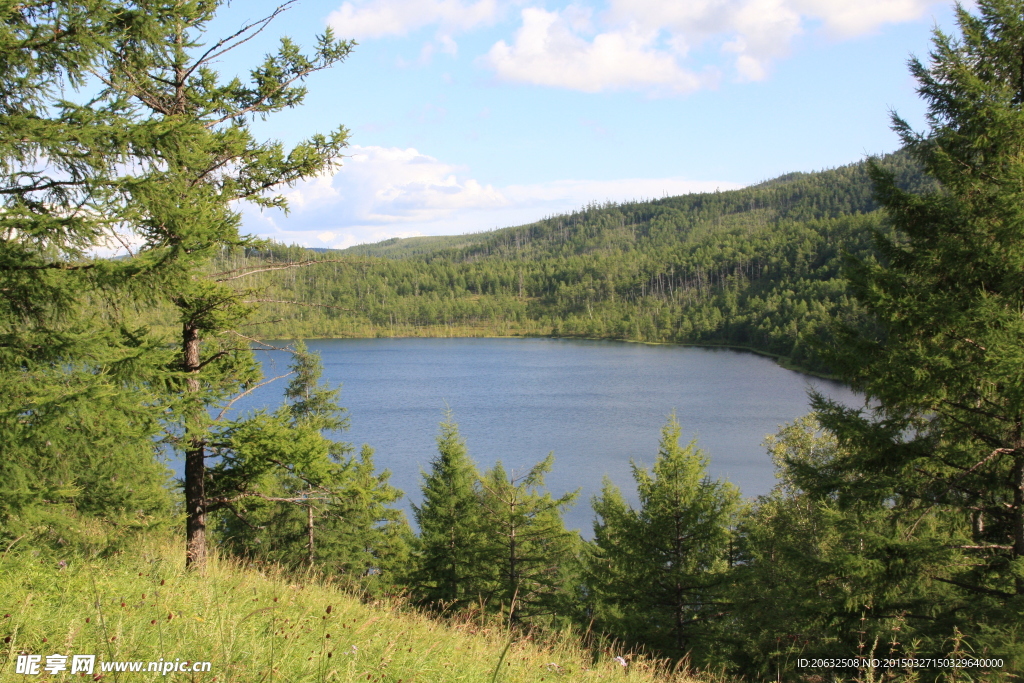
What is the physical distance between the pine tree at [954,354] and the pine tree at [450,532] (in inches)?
434

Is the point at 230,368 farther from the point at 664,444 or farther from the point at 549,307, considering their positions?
the point at 549,307

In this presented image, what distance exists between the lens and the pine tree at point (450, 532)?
15625 mm

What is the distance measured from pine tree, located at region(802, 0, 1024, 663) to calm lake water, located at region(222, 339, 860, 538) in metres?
7.88

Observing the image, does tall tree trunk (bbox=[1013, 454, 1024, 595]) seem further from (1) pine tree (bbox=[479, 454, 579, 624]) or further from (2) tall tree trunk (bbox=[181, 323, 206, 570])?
(1) pine tree (bbox=[479, 454, 579, 624])

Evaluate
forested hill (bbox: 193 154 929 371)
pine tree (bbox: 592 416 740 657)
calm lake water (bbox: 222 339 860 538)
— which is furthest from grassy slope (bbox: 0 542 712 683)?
forested hill (bbox: 193 154 929 371)

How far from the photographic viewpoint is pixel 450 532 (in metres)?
16.0

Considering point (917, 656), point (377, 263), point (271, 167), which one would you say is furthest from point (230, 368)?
point (377, 263)

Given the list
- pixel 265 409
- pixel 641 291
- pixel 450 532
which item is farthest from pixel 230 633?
pixel 641 291

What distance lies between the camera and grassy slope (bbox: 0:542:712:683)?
250 cm

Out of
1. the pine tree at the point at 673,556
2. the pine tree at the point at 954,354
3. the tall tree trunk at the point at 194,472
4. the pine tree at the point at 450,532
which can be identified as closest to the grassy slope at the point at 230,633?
the tall tree trunk at the point at 194,472

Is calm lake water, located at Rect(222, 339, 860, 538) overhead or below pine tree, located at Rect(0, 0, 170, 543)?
below

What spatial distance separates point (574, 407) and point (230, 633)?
149 feet

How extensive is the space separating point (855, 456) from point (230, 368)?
6.46 metres

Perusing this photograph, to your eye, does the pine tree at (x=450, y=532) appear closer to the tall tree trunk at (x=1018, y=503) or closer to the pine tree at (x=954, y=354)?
the pine tree at (x=954, y=354)
